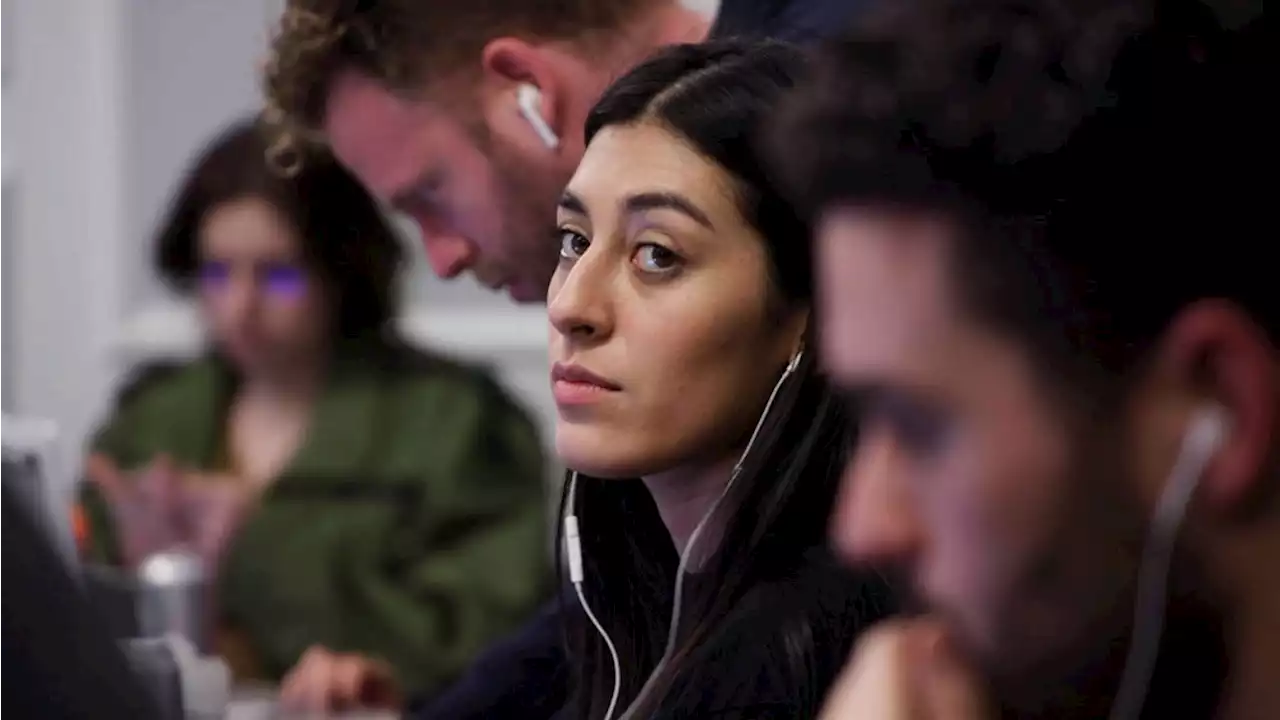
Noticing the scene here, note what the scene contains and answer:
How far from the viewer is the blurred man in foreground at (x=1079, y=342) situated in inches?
16.6

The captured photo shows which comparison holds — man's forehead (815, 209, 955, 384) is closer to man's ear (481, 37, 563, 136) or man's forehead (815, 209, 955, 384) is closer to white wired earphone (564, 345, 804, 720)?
white wired earphone (564, 345, 804, 720)

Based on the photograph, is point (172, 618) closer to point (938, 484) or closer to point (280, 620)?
point (280, 620)

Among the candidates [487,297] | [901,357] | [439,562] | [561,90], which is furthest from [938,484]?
[487,297]

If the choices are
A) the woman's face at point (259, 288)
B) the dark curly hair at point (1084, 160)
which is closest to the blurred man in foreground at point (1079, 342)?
the dark curly hair at point (1084, 160)

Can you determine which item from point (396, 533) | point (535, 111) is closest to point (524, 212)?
point (535, 111)

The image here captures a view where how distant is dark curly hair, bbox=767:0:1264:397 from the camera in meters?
0.42

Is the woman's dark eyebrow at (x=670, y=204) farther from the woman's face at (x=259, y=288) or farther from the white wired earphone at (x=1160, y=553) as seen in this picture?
the woman's face at (x=259, y=288)

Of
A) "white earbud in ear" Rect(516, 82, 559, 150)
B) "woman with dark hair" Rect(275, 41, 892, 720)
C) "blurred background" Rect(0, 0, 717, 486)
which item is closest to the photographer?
"woman with dark hair" Rect(275, 41, 892, 720)

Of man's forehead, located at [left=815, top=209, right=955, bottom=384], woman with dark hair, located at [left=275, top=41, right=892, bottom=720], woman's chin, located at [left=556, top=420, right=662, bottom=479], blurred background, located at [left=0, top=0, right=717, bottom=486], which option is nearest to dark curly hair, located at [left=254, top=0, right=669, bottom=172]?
woman with dark hair, located at [left=275, top=41, right=892, bottom=720]

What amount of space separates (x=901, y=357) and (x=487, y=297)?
1697 mm

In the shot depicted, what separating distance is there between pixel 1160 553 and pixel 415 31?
738 mm

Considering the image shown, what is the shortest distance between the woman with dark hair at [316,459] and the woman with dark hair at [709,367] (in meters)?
1.03

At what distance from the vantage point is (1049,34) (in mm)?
430

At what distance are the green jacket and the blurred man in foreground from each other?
1.37 metres
